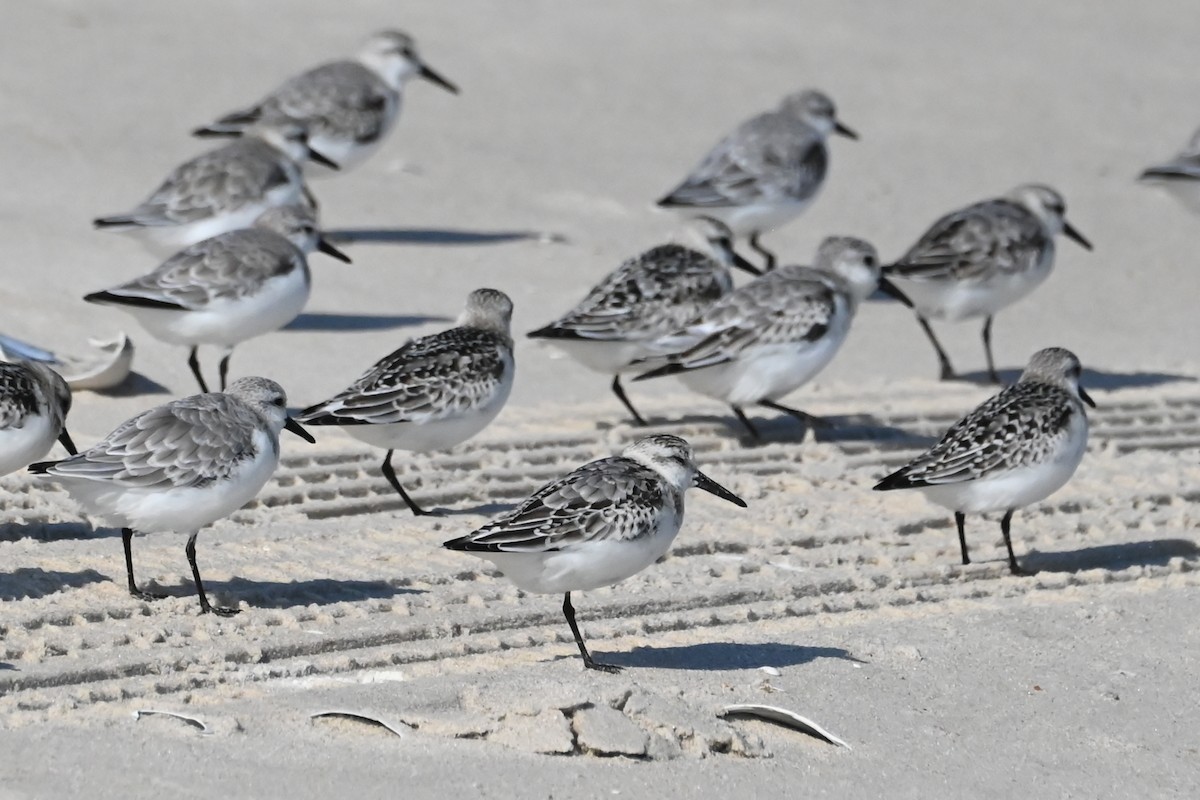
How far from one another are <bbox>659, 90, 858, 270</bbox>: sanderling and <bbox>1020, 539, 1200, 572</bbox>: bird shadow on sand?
177 inches

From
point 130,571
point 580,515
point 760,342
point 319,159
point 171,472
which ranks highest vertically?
point 580,515

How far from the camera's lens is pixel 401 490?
7898 mm

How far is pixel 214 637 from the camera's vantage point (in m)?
6.34

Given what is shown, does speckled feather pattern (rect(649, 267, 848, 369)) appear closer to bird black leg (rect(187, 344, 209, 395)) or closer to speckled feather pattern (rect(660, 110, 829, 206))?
bird black leg (rect(187, 344, 209, 395))

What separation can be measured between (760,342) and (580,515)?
321cm

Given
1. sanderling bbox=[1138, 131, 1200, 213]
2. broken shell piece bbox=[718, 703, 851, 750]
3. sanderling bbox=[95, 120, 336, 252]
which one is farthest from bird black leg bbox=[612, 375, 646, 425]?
sanderling bbox=[1138, 131, 1200, 213]

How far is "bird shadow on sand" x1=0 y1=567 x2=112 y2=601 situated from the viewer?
6512 millimetres

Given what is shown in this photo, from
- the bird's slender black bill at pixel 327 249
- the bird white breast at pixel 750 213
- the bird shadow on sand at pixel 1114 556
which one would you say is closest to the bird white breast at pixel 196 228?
the bird's slender black bill at pixel 327 249

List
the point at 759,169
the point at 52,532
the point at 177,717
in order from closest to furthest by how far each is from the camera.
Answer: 1. the point at 177,717
2. the point at 52,532
3. the point at 759,169

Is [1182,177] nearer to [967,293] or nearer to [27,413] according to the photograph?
[967,293]

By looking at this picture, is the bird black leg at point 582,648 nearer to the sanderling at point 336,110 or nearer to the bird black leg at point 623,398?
the bird black leg at point 623,398

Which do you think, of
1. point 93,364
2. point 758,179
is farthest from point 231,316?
point 758,179

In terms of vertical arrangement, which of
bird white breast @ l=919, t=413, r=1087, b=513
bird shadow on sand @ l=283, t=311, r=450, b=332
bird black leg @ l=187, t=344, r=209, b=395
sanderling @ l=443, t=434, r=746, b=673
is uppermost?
sanderling @ l=443, t=434, r=746, b=673

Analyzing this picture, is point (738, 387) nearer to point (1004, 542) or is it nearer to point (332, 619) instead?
point (1004, 542)
